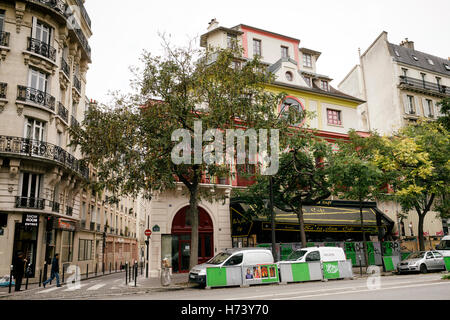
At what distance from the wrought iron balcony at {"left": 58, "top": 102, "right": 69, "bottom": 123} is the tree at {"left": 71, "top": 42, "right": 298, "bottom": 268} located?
7459 mm

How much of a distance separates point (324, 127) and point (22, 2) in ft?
74.1

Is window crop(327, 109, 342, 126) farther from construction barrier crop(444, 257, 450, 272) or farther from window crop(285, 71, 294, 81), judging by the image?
construction barrier crop(444, 257, 450, 272)

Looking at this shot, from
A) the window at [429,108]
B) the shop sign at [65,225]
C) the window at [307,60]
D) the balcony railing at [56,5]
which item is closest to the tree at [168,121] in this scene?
the shop sign at [65,225]

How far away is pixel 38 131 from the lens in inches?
823

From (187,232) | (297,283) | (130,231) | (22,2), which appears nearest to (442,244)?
Result: (297,283)

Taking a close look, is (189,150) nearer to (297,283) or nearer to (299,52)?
(297,283)

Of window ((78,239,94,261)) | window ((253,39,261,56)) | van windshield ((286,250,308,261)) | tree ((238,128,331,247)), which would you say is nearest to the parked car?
tree ((238,128,331,247))

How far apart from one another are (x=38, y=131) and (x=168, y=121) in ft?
33.7

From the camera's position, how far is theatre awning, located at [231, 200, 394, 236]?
2239cm

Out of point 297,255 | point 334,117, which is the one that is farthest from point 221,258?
point 334,117

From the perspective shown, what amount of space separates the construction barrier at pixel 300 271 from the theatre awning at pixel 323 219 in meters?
6.17

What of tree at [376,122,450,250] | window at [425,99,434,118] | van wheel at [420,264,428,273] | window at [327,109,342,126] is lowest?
van wheel at [420,264,428,273]

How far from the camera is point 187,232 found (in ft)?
73.5

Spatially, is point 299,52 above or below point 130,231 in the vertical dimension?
above
